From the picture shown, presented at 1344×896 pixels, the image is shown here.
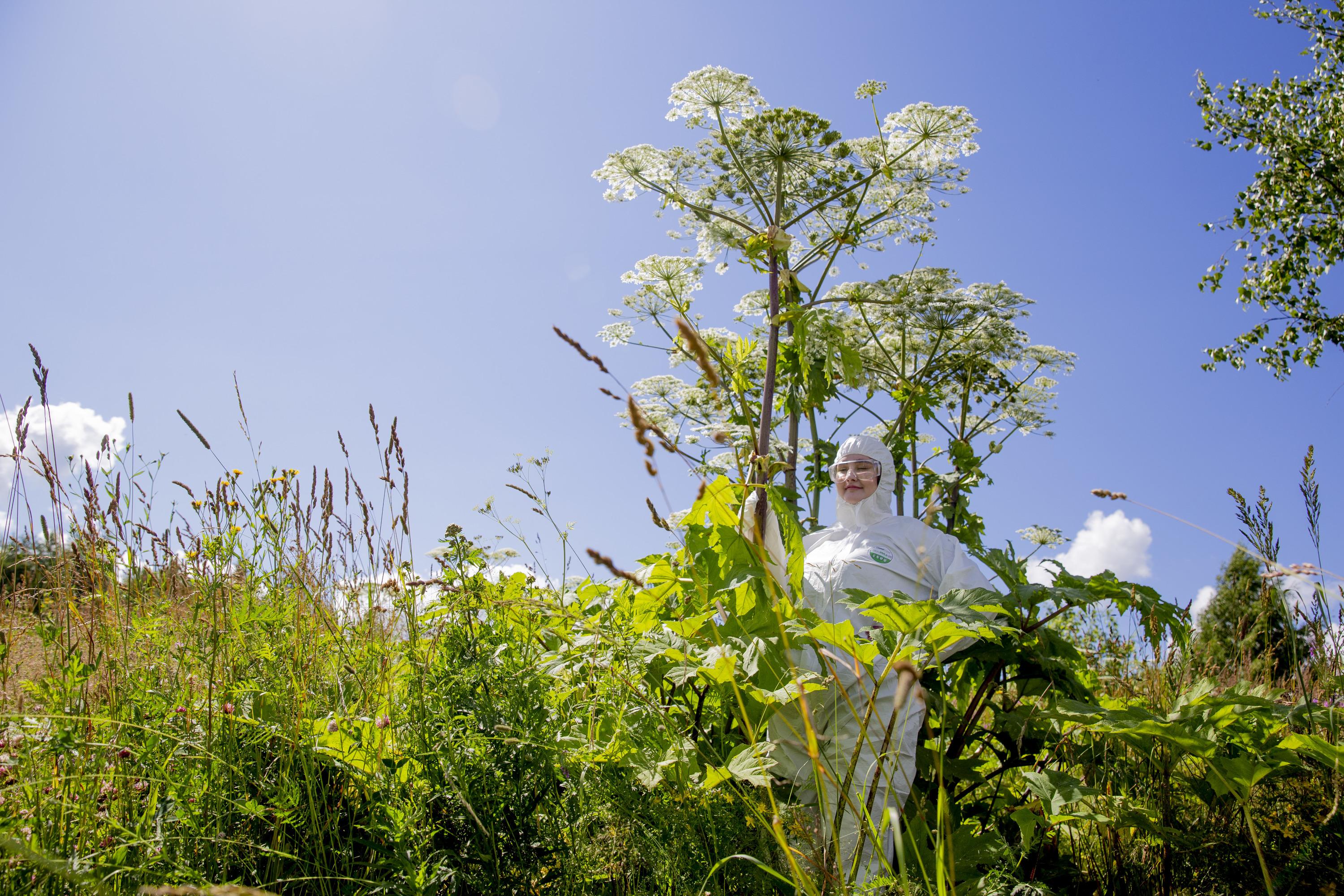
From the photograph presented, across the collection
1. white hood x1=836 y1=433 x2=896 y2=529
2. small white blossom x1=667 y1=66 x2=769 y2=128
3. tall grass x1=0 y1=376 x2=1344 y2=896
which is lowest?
tall grass x1=0 y1=376 x2=1344 y2=896

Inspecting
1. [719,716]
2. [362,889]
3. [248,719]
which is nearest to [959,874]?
[719,716]

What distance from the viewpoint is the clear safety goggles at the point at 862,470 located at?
321 centimetres

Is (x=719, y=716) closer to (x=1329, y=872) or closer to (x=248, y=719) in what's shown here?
(x=248, y=719)

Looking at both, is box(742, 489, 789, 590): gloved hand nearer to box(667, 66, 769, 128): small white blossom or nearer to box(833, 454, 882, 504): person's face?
box(833, 454, 882, 504): person's face

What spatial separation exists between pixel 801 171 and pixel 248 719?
12.9 feet

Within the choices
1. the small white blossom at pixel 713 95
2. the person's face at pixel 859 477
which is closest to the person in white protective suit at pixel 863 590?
the person's face at pixel 859 477

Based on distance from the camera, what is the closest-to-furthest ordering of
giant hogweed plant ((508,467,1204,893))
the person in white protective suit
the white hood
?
giant hogweed plant ((508,467,1204,893)) → the person in white protective suit → the white hood

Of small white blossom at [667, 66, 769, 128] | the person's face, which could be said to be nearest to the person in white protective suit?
the person's face

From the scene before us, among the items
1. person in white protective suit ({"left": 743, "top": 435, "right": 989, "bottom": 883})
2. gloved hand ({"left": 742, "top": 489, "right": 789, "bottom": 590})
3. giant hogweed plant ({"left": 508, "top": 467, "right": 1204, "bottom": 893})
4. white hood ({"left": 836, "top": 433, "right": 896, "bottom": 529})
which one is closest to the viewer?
giant hogweed plant ({"left": 508, "top": 467, "right": 1204, "bottom": 893})

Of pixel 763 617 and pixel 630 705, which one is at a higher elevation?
pixel 763 617

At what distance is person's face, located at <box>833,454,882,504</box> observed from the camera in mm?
3219

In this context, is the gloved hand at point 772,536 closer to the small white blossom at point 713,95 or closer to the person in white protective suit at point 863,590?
the person in white protective suit at point 863,590

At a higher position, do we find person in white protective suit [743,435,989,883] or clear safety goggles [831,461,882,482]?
clear safety goggles [831,461,882,482]

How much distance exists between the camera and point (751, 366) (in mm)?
3242
